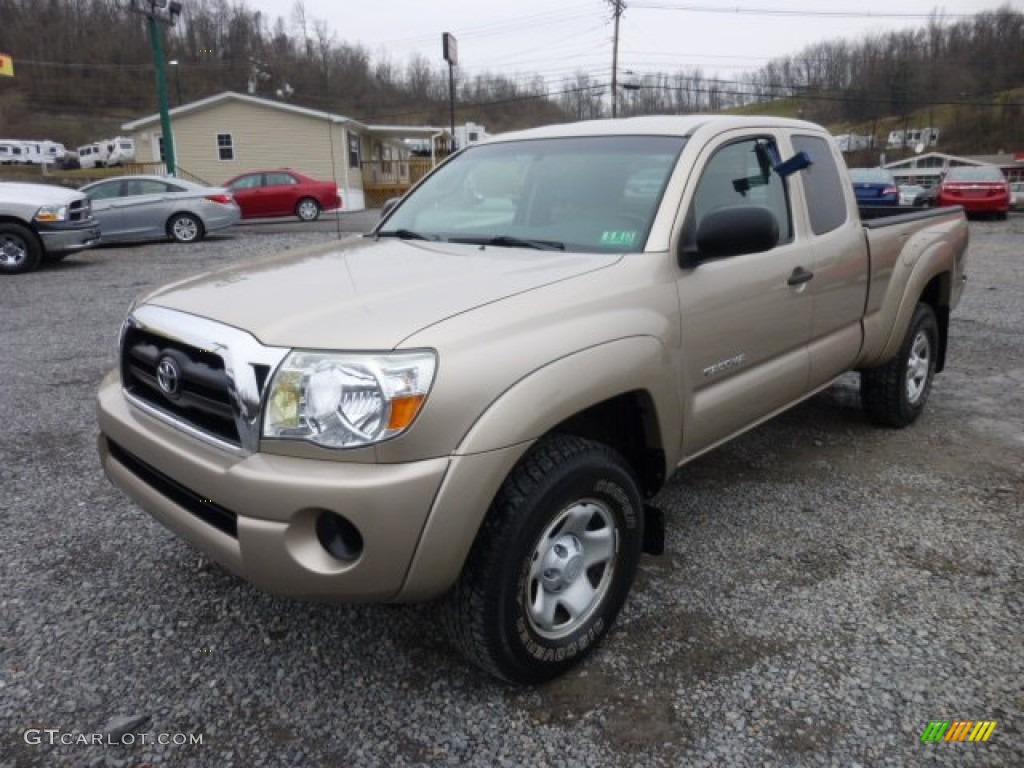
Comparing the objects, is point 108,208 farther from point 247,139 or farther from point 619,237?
point 247,139

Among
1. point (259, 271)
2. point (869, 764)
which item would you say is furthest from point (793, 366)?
point (259, 271)

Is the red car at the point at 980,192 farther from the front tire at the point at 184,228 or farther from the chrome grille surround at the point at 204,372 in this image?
the chrome grille surround at the point at 204,372

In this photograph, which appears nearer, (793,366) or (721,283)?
(721,283)

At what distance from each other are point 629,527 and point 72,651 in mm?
1936

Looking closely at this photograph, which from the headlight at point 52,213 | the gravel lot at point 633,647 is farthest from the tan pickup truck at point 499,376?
the headlight at point 52,213

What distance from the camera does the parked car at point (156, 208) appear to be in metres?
14.3

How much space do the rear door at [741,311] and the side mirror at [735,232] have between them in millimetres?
88

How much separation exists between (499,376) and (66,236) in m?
11.5

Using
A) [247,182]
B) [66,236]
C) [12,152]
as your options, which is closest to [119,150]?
[12,152]

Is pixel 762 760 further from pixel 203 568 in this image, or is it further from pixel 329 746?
pixel 203 568

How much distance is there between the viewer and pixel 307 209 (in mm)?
21859

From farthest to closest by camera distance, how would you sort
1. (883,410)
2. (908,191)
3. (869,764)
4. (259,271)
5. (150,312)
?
(908,191) → (883,410) → (259,271) → (150,312) → (869,764)

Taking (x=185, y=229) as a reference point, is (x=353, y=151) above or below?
above

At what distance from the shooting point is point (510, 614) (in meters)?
2.20
